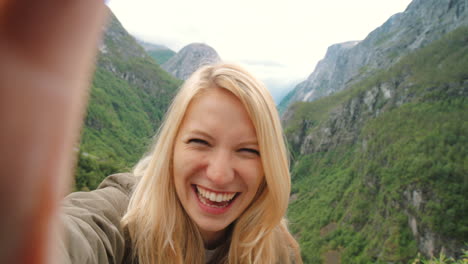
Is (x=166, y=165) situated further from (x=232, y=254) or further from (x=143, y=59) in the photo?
(x=143, y=59)

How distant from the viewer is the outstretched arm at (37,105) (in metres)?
0.16

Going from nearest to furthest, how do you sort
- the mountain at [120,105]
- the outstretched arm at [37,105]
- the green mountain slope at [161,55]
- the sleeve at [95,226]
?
the outstretched arm at [37,105]
the sleeve at [95,226]
the mountain at [120,105]
the green mountain slope at [161,55]

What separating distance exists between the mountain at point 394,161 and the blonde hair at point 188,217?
95.5 ft

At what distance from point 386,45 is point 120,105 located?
8353cm

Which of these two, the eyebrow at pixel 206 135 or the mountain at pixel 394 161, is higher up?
the eyebrow at pixel 206 135

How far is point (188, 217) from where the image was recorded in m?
2.24

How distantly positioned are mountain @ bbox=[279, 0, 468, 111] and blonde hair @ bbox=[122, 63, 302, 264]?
8611 centimetres

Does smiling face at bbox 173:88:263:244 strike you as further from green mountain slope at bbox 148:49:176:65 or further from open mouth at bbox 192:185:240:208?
green mountain slope at bbox 148:49:176:65

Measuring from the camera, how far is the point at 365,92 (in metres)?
72.2

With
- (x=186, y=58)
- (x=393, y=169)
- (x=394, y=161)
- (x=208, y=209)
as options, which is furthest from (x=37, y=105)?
(x=186, y=58)

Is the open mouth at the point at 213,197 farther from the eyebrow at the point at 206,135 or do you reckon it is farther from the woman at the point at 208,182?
the eyebrow at the point at 206,135

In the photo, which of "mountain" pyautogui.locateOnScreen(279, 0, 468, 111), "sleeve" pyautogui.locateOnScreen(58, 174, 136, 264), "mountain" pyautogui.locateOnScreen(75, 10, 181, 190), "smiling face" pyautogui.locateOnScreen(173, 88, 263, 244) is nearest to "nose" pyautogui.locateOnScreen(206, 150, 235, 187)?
"smiling face" pyautogui.locateOnScreen(173, 88, 263, 244)

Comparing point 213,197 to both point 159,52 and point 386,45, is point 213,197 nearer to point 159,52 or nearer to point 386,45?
point 386,45

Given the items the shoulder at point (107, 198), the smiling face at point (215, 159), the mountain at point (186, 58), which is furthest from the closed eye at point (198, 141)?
the mountain at point (186, 58)
